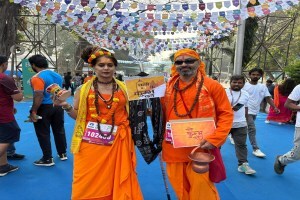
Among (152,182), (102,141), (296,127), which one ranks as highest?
(102,141)

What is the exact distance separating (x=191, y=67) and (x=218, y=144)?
66cm

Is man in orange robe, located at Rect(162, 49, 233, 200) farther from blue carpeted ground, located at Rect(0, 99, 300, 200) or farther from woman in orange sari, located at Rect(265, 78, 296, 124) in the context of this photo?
woman in orange sari, located at Rect(265, 78, 296, 124)

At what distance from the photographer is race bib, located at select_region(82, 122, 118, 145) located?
2.45m

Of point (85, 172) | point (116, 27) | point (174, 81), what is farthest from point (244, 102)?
point (116, 27)

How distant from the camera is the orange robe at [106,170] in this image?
240 cm

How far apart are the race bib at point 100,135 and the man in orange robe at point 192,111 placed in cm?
50

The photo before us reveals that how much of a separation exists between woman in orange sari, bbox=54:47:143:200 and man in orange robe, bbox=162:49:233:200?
38 centimetres

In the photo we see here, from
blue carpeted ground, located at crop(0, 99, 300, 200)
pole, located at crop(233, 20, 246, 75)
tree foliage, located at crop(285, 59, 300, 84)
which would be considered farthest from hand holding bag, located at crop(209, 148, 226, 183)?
tree foliage, located at crop(285, 59, 300, 84)

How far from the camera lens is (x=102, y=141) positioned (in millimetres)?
2453

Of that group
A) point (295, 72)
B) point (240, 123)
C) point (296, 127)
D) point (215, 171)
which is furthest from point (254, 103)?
point (295, 72)

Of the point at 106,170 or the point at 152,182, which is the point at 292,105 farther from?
the point at 106,170

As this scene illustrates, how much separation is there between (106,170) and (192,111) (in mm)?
876

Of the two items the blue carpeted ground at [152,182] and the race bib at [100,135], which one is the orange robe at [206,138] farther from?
the blue carpeted ground at [152,182]

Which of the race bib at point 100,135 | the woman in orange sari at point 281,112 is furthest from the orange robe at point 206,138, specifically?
the woman in orange sari at point 281,112
